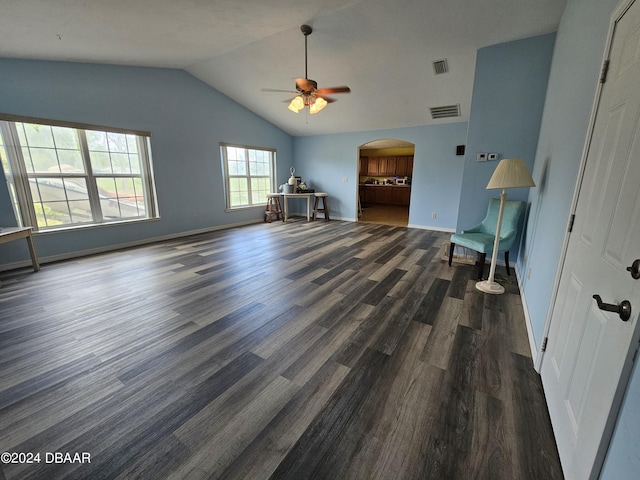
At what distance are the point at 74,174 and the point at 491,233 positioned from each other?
614 centimetres

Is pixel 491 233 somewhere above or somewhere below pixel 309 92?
below

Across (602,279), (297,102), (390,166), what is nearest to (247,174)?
(297,102)

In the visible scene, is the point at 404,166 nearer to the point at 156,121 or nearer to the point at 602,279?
the point at 156,121

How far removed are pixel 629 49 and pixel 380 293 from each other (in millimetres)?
2302

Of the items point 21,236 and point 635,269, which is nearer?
point 635,269

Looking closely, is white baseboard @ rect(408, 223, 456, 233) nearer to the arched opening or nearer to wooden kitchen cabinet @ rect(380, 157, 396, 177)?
the arched opening

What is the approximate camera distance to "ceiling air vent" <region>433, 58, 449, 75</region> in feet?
12.6

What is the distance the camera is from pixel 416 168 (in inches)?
241

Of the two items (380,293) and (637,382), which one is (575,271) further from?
(380,293)

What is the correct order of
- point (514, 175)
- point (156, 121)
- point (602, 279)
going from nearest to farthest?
point (602, 279)
point (514, 175)
point (156, 121)

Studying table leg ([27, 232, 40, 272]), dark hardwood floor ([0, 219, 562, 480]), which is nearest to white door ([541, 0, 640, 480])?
dark hardwood floor ([0, 219, 562, 480])

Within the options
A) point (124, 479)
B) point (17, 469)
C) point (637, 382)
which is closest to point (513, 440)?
point (637, 382)

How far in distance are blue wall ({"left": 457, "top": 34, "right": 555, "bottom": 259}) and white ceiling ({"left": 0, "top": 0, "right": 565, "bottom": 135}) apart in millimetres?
189

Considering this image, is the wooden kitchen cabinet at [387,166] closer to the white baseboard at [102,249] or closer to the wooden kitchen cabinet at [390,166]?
the wooden kitchen cabinet at [390,166]
